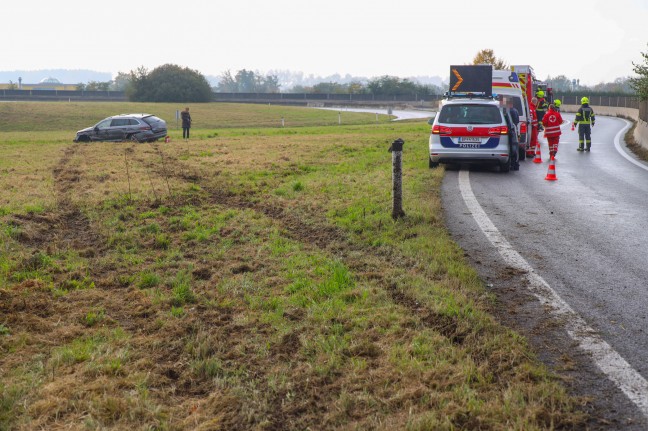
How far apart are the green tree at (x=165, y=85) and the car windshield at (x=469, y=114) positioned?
3117 inches

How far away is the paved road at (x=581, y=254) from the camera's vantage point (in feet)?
14.0

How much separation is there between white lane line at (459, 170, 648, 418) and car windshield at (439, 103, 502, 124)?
26.9 ft

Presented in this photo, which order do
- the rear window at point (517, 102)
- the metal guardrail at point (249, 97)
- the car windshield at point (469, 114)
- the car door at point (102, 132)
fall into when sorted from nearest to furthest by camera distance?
the car windshield at point (469, 114)
the rear window at point (517, 102)
the car door at point (102, 132)
the metal guardrail at point (249, 97)

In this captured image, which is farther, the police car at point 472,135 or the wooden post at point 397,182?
the police car at point 472,135

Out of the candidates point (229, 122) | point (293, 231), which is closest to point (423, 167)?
point (293, 231)

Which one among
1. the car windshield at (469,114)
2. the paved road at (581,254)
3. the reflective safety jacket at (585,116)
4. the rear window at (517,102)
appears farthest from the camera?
the reflective safety jacket at (585,116)

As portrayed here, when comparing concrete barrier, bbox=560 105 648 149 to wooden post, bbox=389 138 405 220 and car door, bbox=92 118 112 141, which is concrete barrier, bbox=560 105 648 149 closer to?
wooden post, bbox=389 138 405 220

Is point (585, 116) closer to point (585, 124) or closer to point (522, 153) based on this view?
→ point (585, 124)

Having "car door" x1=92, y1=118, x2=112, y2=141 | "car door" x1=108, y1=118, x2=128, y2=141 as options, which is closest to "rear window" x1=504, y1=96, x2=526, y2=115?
"car door" x1=108, y1=118, x2=128, y2=141

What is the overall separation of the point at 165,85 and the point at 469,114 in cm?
7955

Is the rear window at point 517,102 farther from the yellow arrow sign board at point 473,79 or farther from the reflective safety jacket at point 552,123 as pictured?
the reflective safety jacket at point 552,123

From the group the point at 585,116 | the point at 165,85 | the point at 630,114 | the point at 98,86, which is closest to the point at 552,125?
the point at 585,116

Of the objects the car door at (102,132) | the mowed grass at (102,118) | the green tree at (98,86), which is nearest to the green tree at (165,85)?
the mowed grass at (102,118)

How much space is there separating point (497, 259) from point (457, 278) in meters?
1.16
